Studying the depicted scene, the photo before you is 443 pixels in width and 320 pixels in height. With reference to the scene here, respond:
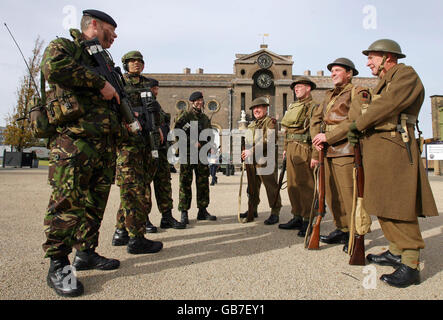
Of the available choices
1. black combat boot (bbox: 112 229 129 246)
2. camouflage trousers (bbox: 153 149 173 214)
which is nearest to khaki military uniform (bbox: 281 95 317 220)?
camouflage trousers (bbox: 153 149 173 214)

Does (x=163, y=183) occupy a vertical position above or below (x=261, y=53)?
below

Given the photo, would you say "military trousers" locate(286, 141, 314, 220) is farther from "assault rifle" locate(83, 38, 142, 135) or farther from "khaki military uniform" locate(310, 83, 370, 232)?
"assault rifle" locate(83, 38, 142, 135)

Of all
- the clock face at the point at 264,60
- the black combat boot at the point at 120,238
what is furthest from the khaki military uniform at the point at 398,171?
the clock face at the point at 264,60

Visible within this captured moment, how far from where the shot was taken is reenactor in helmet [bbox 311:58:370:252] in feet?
11.2

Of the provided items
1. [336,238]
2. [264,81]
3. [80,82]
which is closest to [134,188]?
[80,82]

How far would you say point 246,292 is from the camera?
236 cm

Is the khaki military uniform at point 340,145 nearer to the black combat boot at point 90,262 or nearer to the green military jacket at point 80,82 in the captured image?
the green military jacket at point 80,82

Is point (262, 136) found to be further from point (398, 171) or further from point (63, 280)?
point (63, 280)

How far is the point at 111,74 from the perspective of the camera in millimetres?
2832

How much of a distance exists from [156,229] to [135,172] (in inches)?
53.0

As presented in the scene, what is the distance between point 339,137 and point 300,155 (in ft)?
4.38

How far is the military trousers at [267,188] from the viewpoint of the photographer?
5.28 m

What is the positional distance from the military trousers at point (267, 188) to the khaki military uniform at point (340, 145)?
1.42 meters

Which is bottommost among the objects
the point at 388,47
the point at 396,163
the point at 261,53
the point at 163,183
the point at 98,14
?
the point at 163,183
